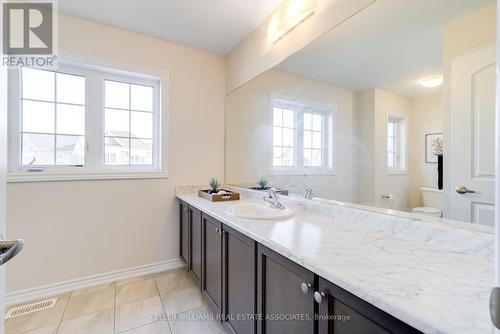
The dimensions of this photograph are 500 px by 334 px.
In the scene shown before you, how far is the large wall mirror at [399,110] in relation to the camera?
0.90m

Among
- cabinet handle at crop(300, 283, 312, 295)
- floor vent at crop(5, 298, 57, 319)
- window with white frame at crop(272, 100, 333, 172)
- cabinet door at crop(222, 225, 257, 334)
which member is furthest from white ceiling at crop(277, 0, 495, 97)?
floor vent at crop(5, 298, 57, 319)

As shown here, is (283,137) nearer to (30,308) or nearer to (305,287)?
(305,287)

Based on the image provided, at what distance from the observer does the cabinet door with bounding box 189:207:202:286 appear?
1.90 m

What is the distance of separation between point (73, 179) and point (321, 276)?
2.23 m

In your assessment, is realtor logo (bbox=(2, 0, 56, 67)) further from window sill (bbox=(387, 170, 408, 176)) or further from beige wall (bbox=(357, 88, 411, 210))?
window sill (bbox=(387, 170, 408, 176))

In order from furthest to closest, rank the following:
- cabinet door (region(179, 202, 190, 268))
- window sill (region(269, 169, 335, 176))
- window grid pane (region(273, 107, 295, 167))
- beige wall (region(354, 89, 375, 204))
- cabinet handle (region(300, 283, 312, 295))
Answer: cabinet door (region(179, 202, 190, 268))
window grid pane (region(273, 107, 295, 167))
window sill (region(269, 169, 335, 176))
beige wall (region(354, 89, 375, 204))
cabinet handle (region(300, 283, 312, 295))

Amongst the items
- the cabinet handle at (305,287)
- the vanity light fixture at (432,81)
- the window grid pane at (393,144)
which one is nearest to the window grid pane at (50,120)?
the cabinet handle at (305,287)

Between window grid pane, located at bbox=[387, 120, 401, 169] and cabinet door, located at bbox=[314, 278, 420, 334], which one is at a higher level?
window grid pane, located at bbox=[387, 120, 401, 169]

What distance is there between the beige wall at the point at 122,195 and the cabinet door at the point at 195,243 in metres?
0.49

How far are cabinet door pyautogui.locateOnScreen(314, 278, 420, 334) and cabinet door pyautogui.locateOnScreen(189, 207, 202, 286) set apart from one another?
130 cm

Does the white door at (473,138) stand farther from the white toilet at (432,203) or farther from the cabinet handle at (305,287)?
the cabinet handle at (305,287)

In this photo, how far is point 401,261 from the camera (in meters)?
0.81

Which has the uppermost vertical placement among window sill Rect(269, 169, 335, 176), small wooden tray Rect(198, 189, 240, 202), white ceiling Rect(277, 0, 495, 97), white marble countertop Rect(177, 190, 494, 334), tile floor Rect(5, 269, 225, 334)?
white ceiling Rect(277, 0, 495, 97)

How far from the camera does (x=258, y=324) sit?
1097 millimetres
